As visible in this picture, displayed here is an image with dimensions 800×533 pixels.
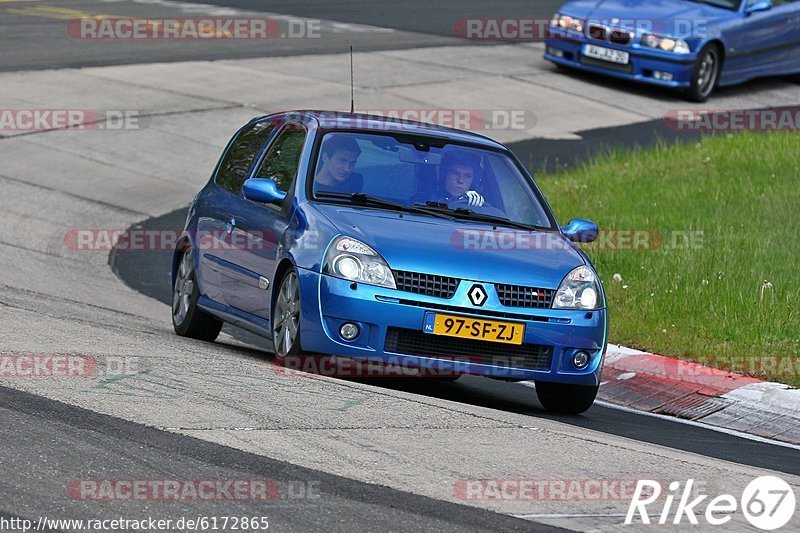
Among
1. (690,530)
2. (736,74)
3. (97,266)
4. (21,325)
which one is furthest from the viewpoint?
(736,74)

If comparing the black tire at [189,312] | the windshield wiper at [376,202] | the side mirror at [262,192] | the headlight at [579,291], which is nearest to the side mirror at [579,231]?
the headlight at [579,291]

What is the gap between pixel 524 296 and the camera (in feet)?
28.0

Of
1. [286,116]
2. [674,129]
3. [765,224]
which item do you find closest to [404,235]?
[286,116]

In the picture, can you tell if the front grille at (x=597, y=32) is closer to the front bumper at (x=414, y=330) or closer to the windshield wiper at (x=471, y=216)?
the windshield wiper at (x=471, y=216)

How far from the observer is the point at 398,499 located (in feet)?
20.1

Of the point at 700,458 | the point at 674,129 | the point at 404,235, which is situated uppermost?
the point at 404,235

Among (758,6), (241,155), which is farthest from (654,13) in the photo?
(241,155)

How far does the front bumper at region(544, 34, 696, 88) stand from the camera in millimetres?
22406

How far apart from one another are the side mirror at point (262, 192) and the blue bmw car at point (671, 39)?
13.7 m

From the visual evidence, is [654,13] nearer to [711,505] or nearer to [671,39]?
[671,39]

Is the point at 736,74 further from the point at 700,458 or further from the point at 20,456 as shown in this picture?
the point at 20,456

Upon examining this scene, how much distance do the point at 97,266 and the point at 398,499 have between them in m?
7.96

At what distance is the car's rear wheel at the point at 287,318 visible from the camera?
869 centimetres

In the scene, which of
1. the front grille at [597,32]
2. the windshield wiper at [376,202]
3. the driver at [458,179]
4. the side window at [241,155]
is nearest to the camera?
the windshield wiper at [376,202]
